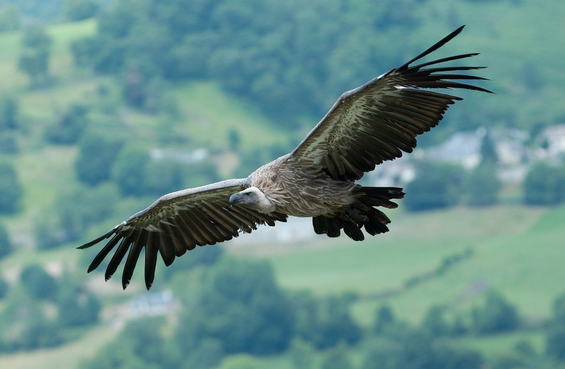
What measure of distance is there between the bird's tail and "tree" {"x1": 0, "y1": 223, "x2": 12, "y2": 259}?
144145 mm

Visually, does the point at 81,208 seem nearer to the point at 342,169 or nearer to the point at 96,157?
the point at 96,157

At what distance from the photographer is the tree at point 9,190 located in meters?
159

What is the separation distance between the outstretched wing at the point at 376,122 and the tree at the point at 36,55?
18769cm

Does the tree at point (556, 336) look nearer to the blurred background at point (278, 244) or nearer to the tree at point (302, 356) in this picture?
the blurred background at point (278, 244)

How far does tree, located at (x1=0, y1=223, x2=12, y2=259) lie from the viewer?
15262 cm

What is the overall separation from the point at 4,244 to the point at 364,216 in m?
145

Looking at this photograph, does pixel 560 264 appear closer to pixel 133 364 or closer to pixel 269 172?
pixel 133 364

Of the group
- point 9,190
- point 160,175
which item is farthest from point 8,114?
point 160,175

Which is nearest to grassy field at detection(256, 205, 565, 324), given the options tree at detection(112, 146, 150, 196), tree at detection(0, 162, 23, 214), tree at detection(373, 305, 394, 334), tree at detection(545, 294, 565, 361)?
tree at detection(373, 305, 394, 334)

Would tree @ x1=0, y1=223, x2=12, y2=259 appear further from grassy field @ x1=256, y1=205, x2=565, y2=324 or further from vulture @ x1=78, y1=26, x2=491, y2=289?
vulture @ x1=78, y1=26, x2=491, y2=289

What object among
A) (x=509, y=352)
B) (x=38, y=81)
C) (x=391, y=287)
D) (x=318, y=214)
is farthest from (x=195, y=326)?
(x=318, y=214)

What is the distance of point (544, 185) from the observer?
155 meters

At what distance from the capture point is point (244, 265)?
144 metres

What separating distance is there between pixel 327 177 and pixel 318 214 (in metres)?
0.60
